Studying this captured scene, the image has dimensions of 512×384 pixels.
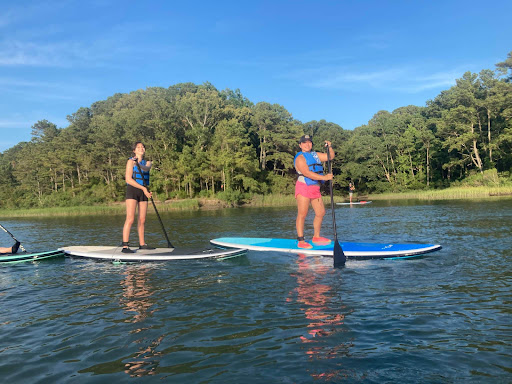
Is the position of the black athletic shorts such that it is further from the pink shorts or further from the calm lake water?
the pink shorts

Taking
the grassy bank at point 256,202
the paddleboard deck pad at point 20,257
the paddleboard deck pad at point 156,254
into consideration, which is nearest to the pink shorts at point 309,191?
the paddleboard deck pad at point 156,254

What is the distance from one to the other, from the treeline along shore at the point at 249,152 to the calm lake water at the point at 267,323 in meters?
39.4

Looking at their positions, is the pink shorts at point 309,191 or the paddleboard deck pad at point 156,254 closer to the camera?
the paddleboard deck pad at point 156,254

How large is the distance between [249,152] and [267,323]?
49.4 metres

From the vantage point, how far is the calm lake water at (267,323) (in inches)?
118

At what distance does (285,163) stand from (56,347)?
5554cm

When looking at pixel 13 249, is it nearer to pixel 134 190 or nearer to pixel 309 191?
pixel 134 190

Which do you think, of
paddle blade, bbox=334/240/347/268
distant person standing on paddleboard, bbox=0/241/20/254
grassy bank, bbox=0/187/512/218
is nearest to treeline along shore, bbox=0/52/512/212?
grassy bank, bbox=0/187/512/218

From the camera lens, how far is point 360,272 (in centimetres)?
615

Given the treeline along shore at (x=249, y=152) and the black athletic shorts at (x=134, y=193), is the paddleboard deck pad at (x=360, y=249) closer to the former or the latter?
the black athletic shorts at (x=134, y=193)

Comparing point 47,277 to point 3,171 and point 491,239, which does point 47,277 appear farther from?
point 3,171

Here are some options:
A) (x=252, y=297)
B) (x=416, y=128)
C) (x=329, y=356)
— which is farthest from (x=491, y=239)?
(x=416, y=128)

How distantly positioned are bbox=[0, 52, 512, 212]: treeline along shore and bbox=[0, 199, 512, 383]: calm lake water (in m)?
39.4

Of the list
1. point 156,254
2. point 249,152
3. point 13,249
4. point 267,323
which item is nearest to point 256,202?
point 249,152
